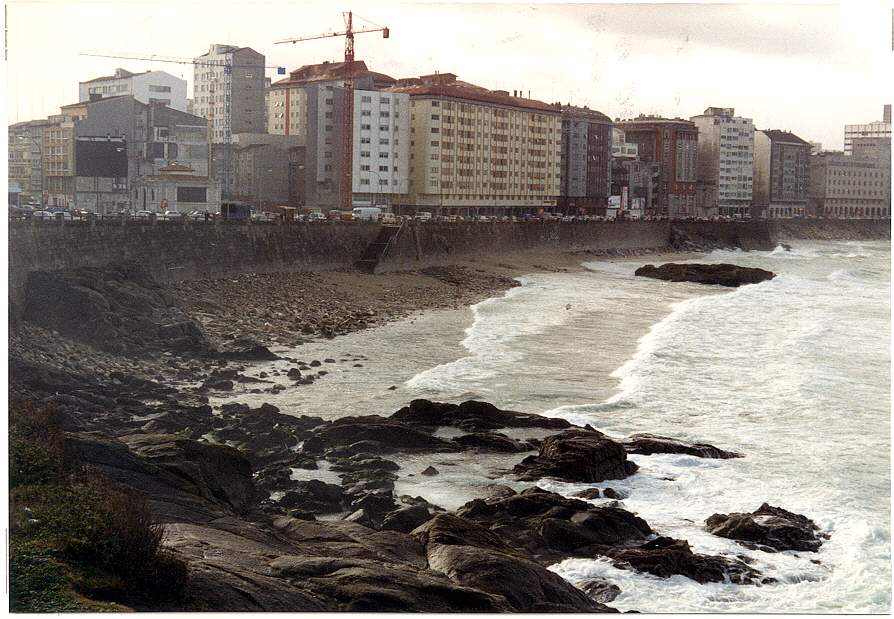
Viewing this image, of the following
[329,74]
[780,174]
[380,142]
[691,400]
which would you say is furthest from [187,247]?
[780,174]

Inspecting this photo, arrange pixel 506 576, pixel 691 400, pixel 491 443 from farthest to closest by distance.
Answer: pixel 691 400 < pixel 491 443 < pixel 506 576

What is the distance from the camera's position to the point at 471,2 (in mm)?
9680

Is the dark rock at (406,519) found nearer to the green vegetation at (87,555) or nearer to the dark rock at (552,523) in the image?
the dark rock at (552,523)

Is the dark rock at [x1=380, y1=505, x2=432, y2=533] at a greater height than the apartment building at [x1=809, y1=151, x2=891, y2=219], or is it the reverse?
the apartment building at [x1=809, y1=151, x2=891, y2=219]

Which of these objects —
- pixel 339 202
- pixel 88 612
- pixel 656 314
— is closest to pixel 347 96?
pixel 339 202

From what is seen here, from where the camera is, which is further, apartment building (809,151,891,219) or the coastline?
apartment building (809,151,891,219)

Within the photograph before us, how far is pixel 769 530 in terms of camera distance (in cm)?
946

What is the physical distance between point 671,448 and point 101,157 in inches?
941

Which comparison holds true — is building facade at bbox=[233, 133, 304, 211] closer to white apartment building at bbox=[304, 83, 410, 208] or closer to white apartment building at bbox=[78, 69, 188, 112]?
white apartment building at bbox=[304, 83, 410, 208]

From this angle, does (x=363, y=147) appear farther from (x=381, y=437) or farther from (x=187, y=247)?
(x=381, y=437)

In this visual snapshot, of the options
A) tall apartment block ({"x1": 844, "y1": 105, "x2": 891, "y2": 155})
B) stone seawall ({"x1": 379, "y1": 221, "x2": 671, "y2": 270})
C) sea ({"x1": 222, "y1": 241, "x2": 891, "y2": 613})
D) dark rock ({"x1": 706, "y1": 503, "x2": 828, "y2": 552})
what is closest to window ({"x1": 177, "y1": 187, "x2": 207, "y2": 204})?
stone seawall ({"x1": 379, "y1": 221, "x2": 671, "y2": 270})

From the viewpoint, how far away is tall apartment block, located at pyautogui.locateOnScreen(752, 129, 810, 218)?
3706 centimetres

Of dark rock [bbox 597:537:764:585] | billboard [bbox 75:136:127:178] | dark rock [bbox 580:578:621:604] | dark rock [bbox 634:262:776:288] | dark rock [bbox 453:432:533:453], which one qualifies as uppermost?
billboard [bbox 75:136:127:178]

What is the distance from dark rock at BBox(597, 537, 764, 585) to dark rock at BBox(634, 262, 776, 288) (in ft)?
91.7
